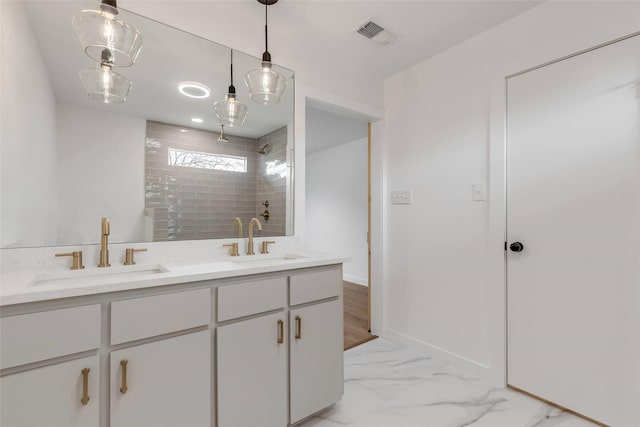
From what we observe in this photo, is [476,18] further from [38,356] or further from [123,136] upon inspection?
[38,356]

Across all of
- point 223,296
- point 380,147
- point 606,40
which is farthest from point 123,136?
point 606,40

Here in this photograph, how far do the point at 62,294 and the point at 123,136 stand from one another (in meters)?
0.98

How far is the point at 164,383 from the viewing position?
1.19 m

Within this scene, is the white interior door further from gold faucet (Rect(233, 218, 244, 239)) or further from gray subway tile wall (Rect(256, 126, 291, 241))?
gold faucet (Rect(233, 218, 244, 239))

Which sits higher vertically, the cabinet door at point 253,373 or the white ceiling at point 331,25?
the white ceiling at point 331,25

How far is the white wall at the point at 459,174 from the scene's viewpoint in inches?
73.4

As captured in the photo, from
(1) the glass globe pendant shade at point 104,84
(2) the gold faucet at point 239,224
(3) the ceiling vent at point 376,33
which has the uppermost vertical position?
(3) the ceiling vent at point 376,33

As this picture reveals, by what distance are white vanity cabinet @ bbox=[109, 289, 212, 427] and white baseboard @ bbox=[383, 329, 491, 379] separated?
1860 mm

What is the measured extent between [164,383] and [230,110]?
1.55 meters

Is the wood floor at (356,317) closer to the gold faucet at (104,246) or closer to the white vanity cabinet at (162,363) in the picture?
the white vanity cabinet at (162,363)

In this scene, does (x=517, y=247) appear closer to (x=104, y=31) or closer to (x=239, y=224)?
(x=239, y=224)

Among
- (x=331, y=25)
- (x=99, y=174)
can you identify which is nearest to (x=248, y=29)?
(x=331, y=25)

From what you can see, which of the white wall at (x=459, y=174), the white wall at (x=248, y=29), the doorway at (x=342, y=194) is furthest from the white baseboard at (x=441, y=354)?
the white wall at (x=248, y=29)

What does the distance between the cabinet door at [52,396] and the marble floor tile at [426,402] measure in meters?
1.10
